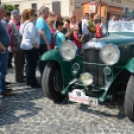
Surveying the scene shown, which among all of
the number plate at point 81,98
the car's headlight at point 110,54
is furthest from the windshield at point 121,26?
the number plate at point 81,98

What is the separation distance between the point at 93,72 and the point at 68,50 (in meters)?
0.54

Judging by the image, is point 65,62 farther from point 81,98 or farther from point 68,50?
point 81,98

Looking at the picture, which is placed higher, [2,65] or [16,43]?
[16,43]

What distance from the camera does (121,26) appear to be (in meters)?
4.50

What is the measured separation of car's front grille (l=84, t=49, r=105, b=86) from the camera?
3.54 metres


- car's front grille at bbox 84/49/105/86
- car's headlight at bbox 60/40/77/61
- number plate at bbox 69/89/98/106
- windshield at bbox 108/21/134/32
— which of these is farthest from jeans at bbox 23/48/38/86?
windshield at bbox 108/21/134/32

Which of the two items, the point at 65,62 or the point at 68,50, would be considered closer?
the point at 68,50

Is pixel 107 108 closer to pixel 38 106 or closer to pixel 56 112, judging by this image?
pixel 56 112

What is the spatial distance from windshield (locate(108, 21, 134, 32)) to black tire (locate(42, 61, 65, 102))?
1.37 meters

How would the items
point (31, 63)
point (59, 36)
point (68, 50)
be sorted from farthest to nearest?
point (59, 36) → point (31, 63) → point (68, 50)

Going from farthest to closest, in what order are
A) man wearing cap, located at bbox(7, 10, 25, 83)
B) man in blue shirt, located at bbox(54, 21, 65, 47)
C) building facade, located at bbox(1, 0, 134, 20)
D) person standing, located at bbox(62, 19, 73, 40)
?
building facade, located at bbox(1, 0, 134, 20), person standing, located at bbox(62, 19, 73, 40), man in blue shirt, located at bbox(54, 21, 65, 47), man wearing cap, located at bbox(7, 10, 25, 83)

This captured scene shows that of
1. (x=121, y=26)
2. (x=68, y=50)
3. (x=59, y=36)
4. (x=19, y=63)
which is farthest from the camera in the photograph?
(x=19, y=63)

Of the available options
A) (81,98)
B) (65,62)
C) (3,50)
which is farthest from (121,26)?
(3,50)

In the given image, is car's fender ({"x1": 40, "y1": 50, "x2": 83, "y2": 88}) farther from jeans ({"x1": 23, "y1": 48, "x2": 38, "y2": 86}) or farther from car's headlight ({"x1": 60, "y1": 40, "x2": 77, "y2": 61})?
jeans ({"x1": 23, "y1": 48, "x2": 38, "y2": 86})
